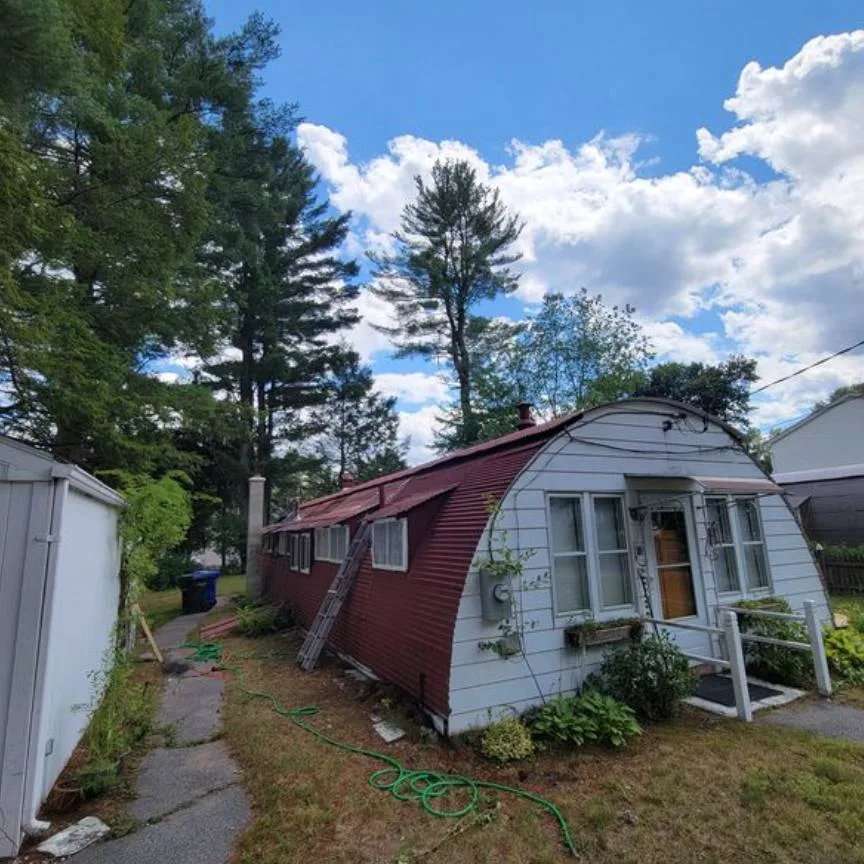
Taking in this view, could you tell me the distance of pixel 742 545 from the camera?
7207 millimetres

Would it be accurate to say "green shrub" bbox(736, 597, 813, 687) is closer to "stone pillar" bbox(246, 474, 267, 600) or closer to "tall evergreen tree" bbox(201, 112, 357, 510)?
"stone pillar" bbox(246, 474, 267, 600)

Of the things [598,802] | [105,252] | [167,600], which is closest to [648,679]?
[598,802]

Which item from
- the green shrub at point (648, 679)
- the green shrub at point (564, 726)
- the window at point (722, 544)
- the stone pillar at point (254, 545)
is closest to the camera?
the green shrub at point (564, 726)

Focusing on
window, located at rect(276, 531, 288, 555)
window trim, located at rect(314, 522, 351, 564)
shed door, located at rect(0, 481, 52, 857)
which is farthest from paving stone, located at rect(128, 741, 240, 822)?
window, located at rect(276, 531, 288, 555)

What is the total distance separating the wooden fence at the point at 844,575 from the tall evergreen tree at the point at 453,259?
13906 millimetres

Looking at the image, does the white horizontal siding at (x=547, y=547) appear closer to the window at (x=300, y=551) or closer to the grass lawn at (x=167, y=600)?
the window at (x=300, y=551)

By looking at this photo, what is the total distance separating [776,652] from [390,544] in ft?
16.9

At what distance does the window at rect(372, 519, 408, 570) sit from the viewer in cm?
657

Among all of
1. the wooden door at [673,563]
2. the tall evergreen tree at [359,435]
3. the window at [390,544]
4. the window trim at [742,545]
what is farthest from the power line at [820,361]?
the tall evergreen tree at [359,435]

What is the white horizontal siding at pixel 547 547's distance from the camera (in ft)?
16.3

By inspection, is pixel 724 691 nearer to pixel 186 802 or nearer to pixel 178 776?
pixel 186 802

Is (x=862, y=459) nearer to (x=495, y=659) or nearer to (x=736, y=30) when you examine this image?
(x=736, y=30)

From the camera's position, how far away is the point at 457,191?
938 inches

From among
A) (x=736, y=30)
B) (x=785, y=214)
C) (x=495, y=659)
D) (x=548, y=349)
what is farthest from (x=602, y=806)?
(x=548, y=349)
